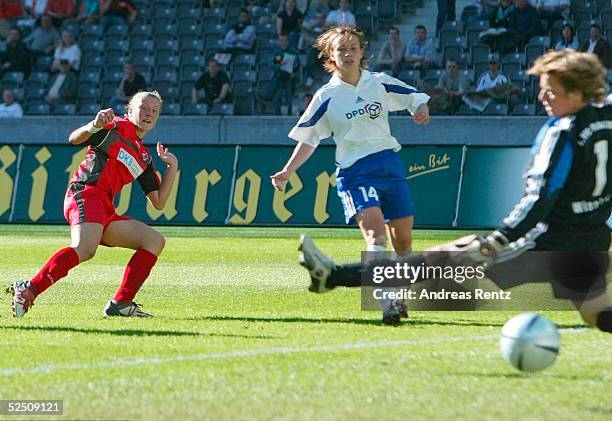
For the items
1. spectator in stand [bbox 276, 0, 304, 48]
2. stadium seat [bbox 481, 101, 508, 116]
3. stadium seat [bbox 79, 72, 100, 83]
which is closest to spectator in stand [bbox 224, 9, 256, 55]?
spectator in stand [bbox 276, 0, 304, 48]

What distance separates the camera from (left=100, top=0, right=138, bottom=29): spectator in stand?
3022 centimetres

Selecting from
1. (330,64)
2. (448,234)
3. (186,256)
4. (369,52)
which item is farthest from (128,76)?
(330,64)

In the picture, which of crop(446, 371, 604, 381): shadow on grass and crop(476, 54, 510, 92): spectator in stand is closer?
crop(446, 371, 604, 381): shadow on grass

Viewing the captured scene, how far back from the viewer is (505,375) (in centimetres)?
652

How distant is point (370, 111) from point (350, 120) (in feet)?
0.54

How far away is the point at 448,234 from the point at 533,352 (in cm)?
1484

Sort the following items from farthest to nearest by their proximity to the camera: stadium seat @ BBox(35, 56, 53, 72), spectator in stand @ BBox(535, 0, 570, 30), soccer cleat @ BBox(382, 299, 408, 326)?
stadium seat @ BBox(35, 56, 53, 72) < spectator in stand @ BBox(535, 0, 570, 30) < soccer cleat @ BBox(382, 299, 408, 326)

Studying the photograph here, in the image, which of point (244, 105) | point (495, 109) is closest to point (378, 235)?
point (495, 109)

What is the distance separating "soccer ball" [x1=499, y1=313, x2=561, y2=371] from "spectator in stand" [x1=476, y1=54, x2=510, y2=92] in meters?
18.6

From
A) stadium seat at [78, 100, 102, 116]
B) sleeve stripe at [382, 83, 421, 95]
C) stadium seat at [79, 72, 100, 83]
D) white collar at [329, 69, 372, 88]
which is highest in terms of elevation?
white collar at [329, 69, 372, 88]

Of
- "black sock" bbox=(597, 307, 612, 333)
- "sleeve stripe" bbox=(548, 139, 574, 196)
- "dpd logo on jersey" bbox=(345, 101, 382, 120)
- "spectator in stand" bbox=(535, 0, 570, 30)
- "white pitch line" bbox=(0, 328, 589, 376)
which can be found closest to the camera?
"sleeve stripe" bbox=(548, 139, 574, 196)

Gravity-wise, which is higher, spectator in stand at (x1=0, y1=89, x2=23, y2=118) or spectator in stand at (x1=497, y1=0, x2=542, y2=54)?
spectator in stand at (x1=497, y1=0, x2=542, y2=54)

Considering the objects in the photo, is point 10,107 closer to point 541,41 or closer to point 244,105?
point 244,105

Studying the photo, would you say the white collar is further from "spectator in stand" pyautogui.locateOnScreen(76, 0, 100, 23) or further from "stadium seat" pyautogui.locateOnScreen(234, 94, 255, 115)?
"spectator in stand" pyautogui.locateOnScreen(76, 0, 100, 23)
